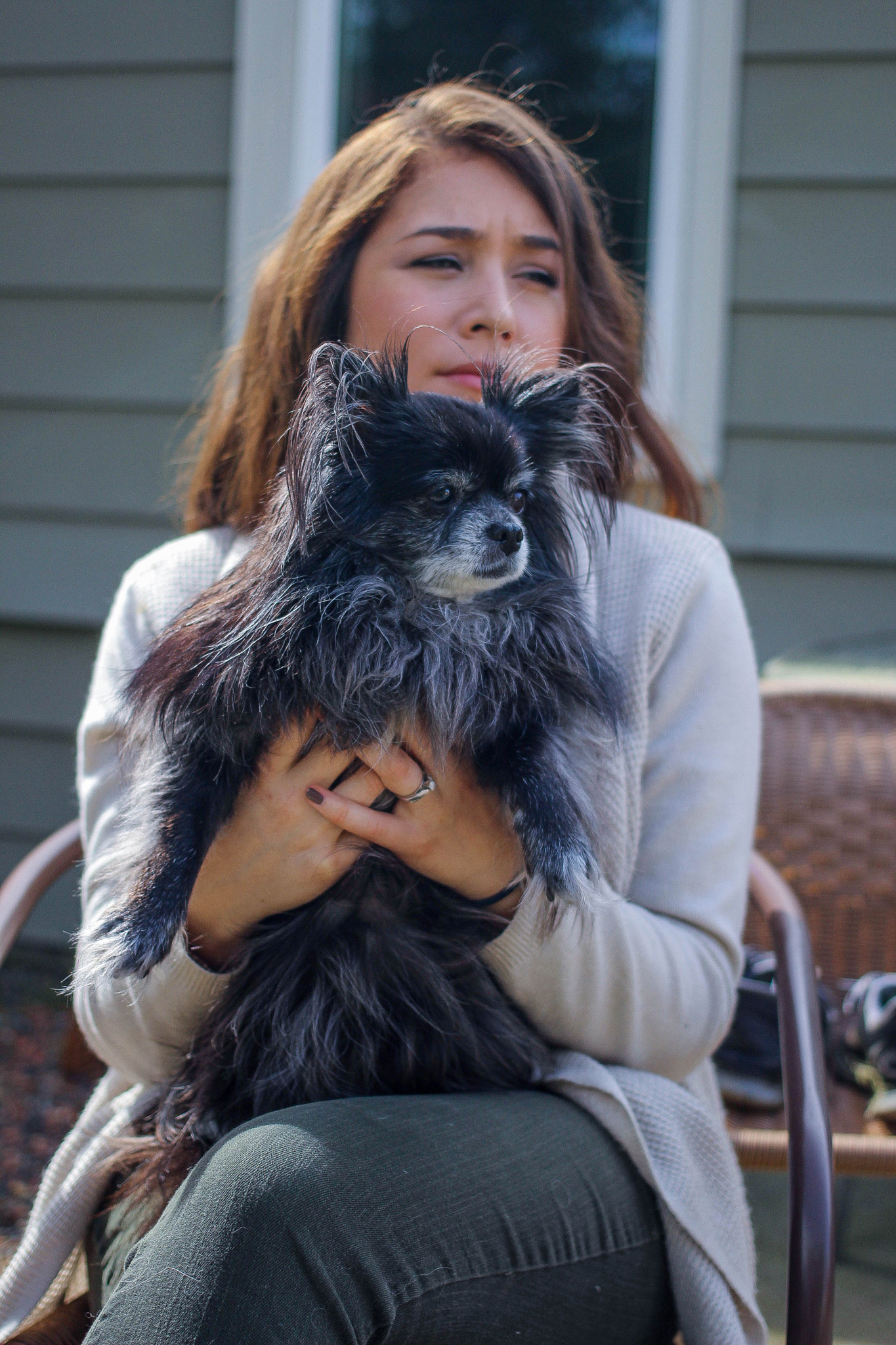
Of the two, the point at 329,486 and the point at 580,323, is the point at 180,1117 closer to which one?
the point at 329,486

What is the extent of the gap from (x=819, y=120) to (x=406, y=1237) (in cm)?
316

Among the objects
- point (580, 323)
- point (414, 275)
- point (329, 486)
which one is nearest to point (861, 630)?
point (580, 323)

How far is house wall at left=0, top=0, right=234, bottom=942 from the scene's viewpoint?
3.54 metres

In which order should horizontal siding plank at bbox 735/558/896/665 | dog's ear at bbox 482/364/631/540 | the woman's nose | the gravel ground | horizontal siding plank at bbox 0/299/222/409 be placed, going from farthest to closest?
horizontal siding plank at bbox 0/299/222/409 → horizontal siding plank at bbox 735/558/896/665 → the gravel ground → the woman's nose → dog's ear at bbox 482/364/631/540

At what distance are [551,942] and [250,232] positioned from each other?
2.76 m

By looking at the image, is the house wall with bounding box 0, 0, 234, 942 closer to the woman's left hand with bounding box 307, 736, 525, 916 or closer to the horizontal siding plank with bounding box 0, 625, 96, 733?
the horizontal siding plank with bounding box 0, 625, 96, 733

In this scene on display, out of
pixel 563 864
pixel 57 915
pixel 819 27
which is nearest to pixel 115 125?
pixel 819 27

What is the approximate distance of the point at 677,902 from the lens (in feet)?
5.28

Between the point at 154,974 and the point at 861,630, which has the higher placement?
the point at 861,630

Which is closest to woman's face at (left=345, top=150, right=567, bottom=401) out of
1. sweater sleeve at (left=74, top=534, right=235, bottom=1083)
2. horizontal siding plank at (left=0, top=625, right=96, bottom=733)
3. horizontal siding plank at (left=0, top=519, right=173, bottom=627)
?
sweater sleeve at (left=74, top=534, right=235, bottom=1083)

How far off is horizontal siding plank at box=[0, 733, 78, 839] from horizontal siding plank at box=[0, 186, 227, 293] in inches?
59.7

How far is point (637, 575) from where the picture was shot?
1746mm

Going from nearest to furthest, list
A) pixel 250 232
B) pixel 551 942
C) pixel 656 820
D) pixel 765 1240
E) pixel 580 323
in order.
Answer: pixel 551 942 < pixel 656 820 < pixel 580 323 < pixel 765 1240 < pixel 250 232

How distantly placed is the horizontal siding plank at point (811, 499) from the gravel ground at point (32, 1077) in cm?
234
